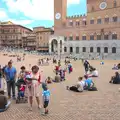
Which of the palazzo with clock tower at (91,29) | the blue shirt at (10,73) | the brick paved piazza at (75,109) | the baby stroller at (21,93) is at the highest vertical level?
the palazzo with clock tower at (91,29)

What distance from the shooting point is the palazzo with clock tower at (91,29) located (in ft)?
204

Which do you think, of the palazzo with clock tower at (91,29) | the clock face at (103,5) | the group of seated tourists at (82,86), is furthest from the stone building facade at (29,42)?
the group of seated tourists at (82,86)

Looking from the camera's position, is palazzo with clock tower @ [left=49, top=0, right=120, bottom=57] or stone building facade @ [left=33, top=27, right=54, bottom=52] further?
stone building facade @ [left=33, top=27, right=54, bottom=52]

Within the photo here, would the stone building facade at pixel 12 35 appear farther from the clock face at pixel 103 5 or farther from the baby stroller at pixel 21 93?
the baby stroller at pixel 21 93

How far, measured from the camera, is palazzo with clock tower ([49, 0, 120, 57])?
6206cm

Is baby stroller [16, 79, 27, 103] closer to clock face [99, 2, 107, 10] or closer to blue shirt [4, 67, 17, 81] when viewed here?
blue shirt [4, 67, 17, 81]

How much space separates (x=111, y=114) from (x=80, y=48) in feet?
202

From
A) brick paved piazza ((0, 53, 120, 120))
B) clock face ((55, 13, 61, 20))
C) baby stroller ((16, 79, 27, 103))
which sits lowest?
brick paved piazza ((0, 53, 120, 120))

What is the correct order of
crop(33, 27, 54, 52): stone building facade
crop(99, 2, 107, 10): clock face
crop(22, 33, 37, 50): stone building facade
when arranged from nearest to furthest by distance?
1. crop(99, 2, 107, 10): clock face
2. crop(33, 27, 54, 52): stone building facade
3. crop(22, 33, 37, 50): stone building facade

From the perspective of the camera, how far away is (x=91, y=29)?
67062 millimetres

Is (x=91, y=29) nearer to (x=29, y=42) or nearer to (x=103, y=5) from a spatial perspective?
(x=103, y=5)

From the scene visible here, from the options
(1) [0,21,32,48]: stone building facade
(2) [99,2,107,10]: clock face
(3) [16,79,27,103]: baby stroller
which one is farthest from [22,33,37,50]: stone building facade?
(3) [16,79,27,103]: baby stroller

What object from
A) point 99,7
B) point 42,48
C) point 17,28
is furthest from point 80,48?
point 17,28

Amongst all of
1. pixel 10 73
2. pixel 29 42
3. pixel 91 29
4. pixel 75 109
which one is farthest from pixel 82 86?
pixel 29 42
